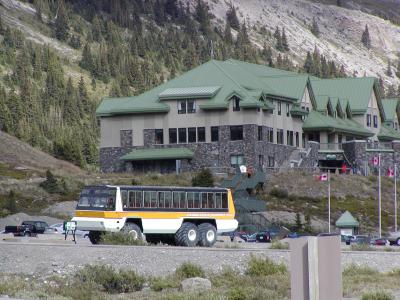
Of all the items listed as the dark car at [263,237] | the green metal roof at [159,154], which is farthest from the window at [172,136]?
the dark car at [263,237]

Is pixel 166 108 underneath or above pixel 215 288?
above

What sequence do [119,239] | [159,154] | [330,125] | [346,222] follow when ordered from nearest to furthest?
[119,239] → [346,222] → [159,154] → [330,125]

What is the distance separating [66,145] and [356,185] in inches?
2140

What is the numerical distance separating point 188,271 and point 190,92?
190 ft

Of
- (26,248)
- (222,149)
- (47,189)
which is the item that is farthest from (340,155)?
(26,248)

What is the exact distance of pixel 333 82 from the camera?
10994 cm

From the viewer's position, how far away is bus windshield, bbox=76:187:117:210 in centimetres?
4338

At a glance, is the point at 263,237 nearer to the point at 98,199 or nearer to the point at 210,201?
the point at 210,201

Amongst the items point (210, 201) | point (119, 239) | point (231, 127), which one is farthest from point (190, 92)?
point (119, 239)

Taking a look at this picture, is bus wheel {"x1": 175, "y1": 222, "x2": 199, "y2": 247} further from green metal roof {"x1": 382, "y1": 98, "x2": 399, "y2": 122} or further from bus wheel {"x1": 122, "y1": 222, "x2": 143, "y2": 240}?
green metal roof {"x1": 382, "y1": 98, "x2": 399, "y2": 122}

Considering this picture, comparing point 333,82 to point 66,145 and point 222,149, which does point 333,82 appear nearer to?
point 222,149

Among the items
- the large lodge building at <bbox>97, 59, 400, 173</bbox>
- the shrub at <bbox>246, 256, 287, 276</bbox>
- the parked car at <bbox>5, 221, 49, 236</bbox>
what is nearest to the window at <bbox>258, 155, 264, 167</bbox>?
the large lodge building at <bbox>97, 59, 400, 173</bbox>

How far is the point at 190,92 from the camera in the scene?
92000mm

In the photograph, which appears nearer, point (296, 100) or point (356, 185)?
point (356, 185)
